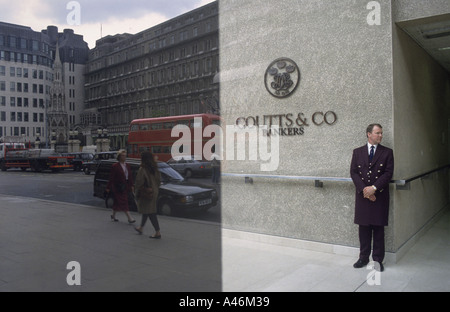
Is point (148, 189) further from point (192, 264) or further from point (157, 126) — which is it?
point (157, 126)

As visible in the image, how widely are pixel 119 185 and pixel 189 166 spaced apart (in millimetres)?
2517

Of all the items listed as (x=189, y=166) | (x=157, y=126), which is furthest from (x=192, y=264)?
(x=189, y=166)

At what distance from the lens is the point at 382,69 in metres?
4.46

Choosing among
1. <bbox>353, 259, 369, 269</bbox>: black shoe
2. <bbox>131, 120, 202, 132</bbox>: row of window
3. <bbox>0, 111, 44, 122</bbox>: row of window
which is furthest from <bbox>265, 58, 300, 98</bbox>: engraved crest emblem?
<bbox>0, 111, 44, 122</bbox>: row of window

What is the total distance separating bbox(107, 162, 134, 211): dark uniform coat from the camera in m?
7.59

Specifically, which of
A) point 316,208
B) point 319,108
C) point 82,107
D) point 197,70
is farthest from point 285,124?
point 82,107

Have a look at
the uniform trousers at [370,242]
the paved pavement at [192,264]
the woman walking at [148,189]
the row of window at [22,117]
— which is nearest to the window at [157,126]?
the woman walking at [148,189]

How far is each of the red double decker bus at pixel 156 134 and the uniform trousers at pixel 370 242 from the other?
15.9 ft

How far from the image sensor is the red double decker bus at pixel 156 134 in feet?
28.3

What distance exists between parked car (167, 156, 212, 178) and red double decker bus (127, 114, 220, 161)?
0.76 feet

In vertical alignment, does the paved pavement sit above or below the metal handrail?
below

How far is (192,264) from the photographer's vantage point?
179 inches

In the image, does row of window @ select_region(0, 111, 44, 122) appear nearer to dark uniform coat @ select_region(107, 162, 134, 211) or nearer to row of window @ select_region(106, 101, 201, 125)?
row of window @ select_region(106, 101, 201, 125)
